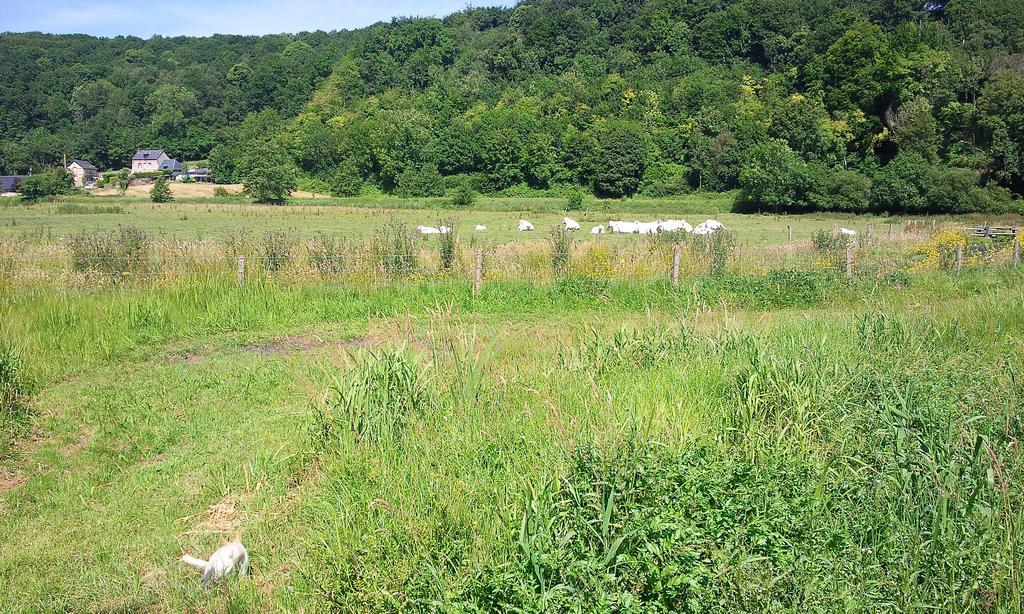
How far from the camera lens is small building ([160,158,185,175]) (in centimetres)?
10237

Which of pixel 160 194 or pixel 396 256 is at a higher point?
pixel 160 194

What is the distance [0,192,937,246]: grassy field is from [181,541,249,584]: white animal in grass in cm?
2596

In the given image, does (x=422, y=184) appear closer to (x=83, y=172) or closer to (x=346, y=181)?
(x=346, y=181)

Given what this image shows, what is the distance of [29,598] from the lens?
14.4 ft

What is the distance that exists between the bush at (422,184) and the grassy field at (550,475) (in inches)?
2679

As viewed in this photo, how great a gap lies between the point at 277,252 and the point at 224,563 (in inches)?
435

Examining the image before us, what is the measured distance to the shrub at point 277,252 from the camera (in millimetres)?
14419

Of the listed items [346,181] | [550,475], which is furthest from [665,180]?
[550,475]

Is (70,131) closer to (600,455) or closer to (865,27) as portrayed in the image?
(865,27)

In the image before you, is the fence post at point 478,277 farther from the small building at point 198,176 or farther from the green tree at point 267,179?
the small building at point 198,176

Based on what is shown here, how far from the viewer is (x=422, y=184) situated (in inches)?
3007

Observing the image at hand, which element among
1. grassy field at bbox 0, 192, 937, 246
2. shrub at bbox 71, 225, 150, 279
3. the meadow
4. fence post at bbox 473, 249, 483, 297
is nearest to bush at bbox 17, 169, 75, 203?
grassy field at bbox 0, 192, 937, 246

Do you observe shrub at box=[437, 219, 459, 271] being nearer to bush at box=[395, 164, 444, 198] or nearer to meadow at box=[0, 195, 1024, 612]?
meadow at box=[0, 195, 1024, 612]

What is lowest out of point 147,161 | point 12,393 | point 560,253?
point 12,393
